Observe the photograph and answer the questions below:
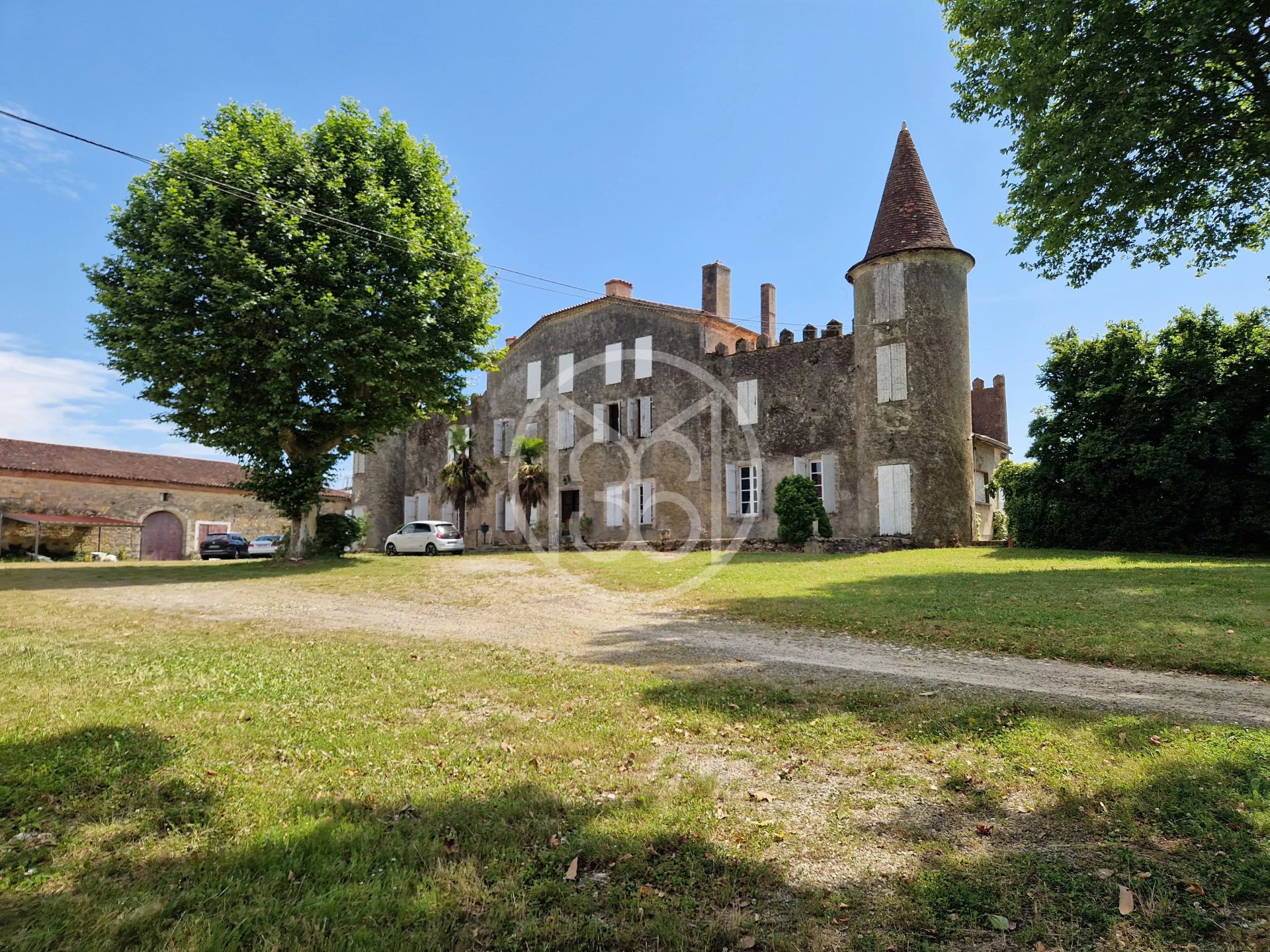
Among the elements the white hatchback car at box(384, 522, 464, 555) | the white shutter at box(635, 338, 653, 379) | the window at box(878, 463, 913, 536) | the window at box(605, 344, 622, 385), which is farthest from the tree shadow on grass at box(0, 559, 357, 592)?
the window at box(878, 463, 913, 536)

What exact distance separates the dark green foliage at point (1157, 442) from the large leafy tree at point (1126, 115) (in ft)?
14.4

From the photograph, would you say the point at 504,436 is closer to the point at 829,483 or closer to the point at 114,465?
the point at 829,483

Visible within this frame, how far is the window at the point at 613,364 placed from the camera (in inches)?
1150

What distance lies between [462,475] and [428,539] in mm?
3463

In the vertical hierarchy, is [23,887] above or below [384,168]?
below

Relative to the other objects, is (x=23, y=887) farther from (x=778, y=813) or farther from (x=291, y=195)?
(x=291, y=195)

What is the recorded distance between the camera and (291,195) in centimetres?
1808

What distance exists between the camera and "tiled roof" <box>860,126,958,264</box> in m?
22.4

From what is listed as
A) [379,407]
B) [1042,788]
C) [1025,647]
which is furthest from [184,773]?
[379,407]

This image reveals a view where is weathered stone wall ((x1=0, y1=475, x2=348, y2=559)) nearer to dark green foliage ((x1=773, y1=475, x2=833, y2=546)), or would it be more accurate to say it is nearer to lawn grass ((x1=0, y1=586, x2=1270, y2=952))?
dark green foliage ((x1=773, y1=475, x2=833, y2=546))

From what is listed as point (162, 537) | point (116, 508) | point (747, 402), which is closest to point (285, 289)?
point (747, 402)

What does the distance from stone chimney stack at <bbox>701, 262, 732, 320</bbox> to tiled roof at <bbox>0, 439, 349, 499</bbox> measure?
20.2 meters

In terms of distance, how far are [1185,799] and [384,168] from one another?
21938 mm

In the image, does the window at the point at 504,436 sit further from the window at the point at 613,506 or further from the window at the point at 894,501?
the window at the point at 894,501
